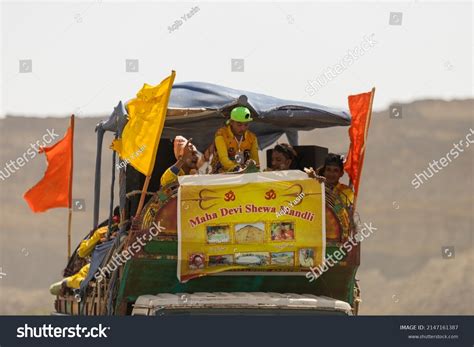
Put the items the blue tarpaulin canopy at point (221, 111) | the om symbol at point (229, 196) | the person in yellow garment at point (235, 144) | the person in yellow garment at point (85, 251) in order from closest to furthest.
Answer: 1. the om symbol at point (229, 196)
2. the person in yellow garment at point (235, 144)
3. the blue tarpaulin canopy at point (221, 111)
4. the person in yellow garment at point (85, 251)

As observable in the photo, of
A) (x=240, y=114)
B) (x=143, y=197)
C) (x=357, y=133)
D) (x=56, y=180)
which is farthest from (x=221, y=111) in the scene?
(x=56, y=180)

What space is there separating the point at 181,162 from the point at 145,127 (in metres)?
0.62

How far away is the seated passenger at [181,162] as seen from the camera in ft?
57.8

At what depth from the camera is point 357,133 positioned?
19.0 m

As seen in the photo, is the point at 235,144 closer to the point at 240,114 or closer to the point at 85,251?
the point at 240,114

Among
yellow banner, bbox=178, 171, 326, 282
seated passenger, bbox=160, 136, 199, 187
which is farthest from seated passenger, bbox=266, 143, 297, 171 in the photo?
seated passenger, bbox=160, 136, 199, 187

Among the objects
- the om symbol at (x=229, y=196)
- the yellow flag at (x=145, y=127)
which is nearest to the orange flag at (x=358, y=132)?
the om symbol at (x=229, y=196)

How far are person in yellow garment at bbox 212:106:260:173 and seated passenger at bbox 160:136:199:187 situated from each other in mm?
328

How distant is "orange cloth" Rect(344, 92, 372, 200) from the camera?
1888 cm

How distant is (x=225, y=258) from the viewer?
680 inches

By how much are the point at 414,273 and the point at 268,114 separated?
41159 mm

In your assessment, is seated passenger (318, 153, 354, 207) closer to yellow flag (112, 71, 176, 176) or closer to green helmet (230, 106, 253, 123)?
green helmet (230, 106, 253, 123)

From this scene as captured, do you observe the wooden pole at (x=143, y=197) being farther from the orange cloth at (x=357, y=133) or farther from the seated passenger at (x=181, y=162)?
the orange cloth at (x=357, y=133)

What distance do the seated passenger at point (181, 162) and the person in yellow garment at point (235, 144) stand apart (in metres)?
0.33
